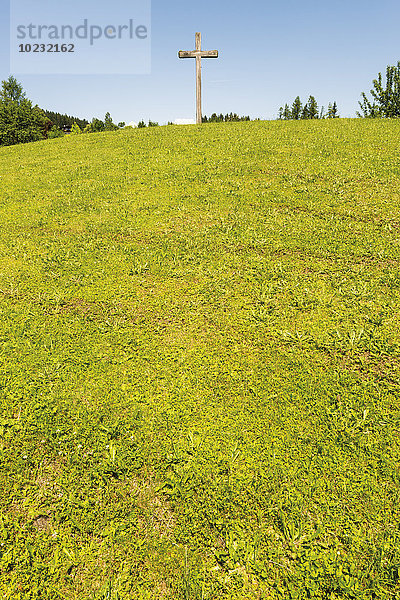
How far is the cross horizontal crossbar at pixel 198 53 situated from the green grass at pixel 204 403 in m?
16.3

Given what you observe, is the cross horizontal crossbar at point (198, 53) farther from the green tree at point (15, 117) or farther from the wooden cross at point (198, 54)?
the green tree at point (15, 117)

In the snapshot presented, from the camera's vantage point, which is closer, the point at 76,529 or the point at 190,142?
the point at 76,529

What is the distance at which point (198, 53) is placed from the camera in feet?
72.8

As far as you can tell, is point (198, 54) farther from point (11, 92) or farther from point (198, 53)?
point (11, 92)

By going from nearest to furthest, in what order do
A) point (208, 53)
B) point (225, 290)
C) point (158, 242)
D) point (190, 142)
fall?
1. point (225, 290)
2. point (158, 242)
3. point (190, 142)
4. point (208, 53)

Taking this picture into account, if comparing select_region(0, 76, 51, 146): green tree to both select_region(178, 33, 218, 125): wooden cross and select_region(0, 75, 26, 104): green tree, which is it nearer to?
select_region(0, 75, 26, 104): green tree

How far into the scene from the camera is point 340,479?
4.29 m

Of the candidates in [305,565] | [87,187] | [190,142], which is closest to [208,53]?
[190,142]

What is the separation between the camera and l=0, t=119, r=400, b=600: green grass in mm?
3732

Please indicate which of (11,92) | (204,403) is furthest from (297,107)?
(204,403)

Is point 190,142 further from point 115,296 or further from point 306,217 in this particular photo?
point 115,296

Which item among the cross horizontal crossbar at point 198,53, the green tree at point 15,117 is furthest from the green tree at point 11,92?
the cross horizontal crossbar at point 198,53

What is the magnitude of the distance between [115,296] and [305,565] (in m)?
6.03

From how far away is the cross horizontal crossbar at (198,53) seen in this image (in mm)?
22031
